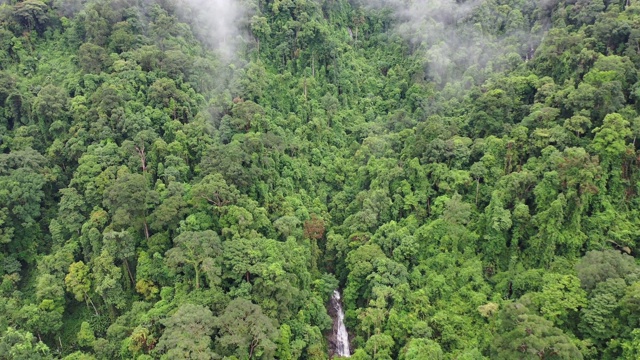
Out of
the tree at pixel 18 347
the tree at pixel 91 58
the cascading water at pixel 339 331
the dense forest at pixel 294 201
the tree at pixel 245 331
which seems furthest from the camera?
the tree at pixel 91 58

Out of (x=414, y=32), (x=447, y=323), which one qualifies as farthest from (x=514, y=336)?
(x=414, y=32)

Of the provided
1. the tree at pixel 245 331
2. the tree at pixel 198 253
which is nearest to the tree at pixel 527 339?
the tree at pixel 245 331

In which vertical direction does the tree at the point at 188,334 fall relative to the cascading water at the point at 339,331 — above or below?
above

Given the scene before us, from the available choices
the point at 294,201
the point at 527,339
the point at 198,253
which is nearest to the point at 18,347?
the point at 198,253

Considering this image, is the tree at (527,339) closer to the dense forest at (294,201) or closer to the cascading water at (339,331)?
the dense forest at (294,201)

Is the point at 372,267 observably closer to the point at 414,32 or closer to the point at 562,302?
the point at 562,302
